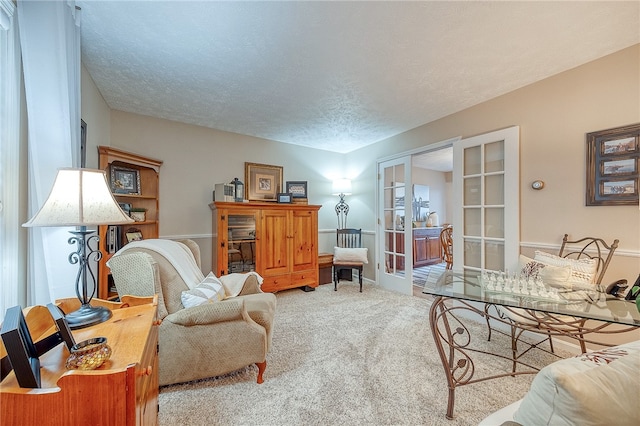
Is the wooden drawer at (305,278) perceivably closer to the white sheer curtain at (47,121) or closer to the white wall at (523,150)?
the white wall at (523,150)

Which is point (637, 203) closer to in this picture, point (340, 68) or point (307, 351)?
point (340, 68)

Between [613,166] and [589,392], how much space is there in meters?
2.33

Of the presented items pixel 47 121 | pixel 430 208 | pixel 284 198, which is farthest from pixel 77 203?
pixel 430 208

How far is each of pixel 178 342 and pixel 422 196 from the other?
6188 millimetres

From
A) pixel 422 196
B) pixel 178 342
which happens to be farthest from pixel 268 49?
pixel 422 196

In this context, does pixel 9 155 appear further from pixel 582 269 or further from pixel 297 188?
pixel 582 269

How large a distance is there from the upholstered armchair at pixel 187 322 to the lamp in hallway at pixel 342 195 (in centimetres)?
291

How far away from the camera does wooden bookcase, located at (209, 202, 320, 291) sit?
9.96 feet

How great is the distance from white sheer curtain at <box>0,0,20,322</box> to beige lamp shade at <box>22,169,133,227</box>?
0.24 metres

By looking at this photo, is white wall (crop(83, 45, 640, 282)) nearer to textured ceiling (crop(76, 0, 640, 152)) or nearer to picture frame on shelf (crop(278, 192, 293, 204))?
textured ceiling (crop(76, 0, 640, 152))

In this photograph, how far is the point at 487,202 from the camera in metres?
2.63

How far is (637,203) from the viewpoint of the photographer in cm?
178

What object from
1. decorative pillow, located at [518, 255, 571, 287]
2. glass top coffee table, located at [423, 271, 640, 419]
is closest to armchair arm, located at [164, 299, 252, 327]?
glass top coffee table, located at [423, 271, 640, 419]

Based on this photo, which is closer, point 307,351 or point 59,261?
point 59,261
